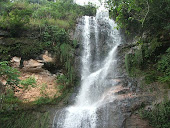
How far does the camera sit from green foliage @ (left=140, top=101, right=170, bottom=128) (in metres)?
5.76

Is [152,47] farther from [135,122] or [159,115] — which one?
[135,122]

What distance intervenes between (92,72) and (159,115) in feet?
18.9

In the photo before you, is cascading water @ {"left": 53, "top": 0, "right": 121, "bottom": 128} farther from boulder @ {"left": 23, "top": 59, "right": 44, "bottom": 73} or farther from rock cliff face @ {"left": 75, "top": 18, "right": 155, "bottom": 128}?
boulder @ {"left": 23, "top": 59, "right": 44, "bottom": 73}

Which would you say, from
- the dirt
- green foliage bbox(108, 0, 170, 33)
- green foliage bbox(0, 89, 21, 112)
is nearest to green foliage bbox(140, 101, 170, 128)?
green foliage bbox(108, 0, 170, 33)

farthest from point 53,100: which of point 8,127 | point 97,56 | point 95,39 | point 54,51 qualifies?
point 95,39

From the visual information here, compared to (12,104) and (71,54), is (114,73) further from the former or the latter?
(12,104)

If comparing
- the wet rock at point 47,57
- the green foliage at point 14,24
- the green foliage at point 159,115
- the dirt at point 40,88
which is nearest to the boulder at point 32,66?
the dirt at point 40,88

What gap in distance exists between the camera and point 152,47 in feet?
27.2

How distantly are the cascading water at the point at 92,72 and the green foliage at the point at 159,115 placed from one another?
220 centimetres

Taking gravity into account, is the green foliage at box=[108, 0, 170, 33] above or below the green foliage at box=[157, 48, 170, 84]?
above

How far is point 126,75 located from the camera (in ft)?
27.8

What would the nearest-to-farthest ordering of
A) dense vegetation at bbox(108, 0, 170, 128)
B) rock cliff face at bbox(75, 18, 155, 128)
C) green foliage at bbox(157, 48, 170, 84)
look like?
1. rock cliff face at bbox(75, 18, 155, 128)
2. dense vegetation at bbox(108, 0, 170, 128)
3. green foliage at bbox(157, 48, 170, 84)

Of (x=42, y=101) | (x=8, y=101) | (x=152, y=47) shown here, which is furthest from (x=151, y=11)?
(x=8, y=101)

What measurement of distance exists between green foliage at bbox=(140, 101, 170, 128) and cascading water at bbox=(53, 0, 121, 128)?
2195mm
